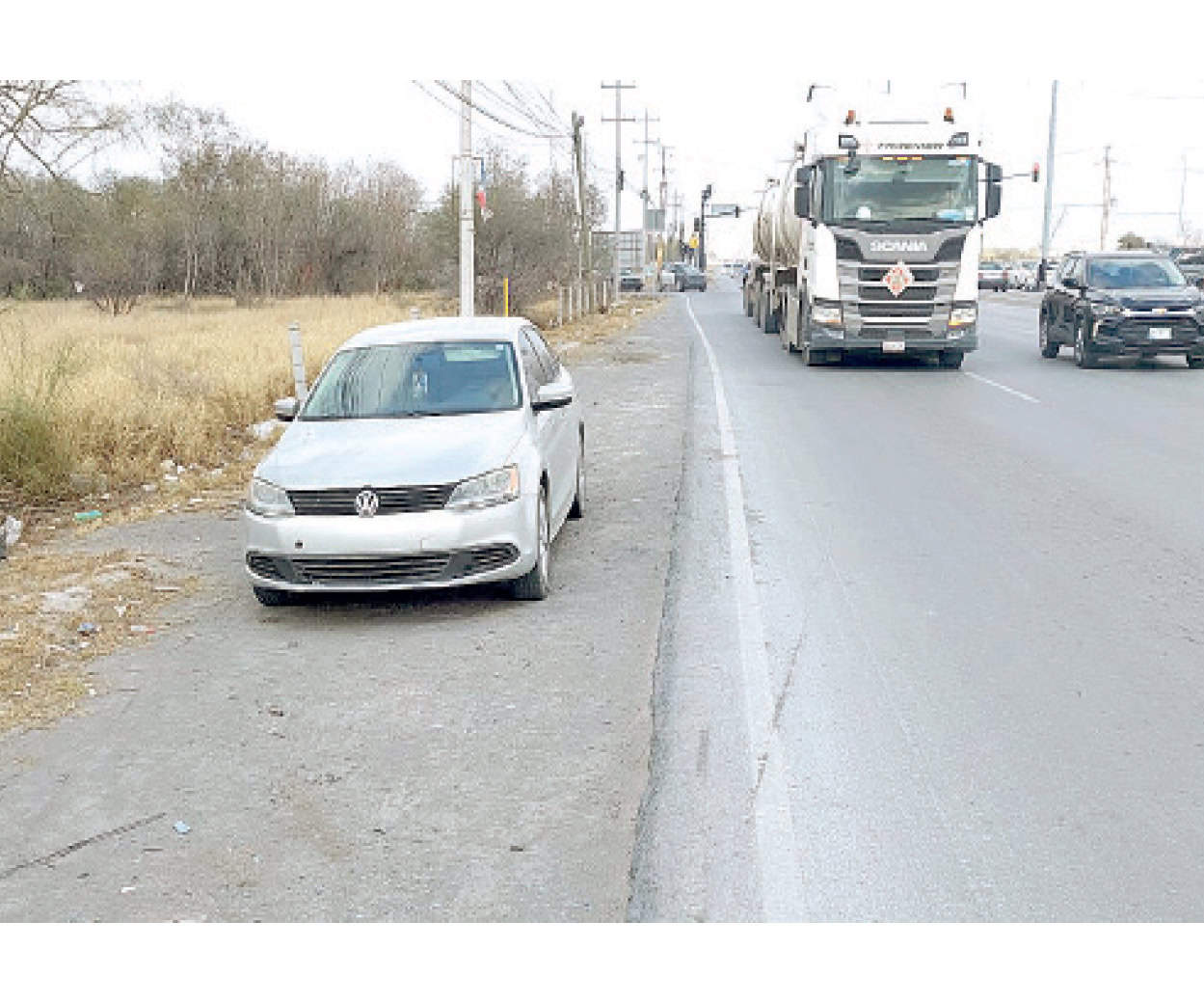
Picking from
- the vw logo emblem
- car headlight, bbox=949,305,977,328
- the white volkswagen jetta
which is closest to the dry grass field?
the white volkswagen jetta

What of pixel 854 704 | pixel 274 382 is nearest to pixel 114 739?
pixel 854 704

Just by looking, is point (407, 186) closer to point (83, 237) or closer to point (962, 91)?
point (83, 237)

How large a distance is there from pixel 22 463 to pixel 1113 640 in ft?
29.2

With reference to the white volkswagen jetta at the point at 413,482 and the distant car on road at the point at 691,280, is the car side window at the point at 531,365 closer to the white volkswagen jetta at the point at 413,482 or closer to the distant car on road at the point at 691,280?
the white volkswagen jetta at the point at 413,482

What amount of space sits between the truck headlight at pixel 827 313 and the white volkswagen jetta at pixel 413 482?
12863 millimetres

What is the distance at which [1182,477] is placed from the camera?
10.9 metres

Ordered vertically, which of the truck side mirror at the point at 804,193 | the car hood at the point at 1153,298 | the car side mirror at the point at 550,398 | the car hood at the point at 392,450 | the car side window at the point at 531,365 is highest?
the truck side mirror at the point at 804,193

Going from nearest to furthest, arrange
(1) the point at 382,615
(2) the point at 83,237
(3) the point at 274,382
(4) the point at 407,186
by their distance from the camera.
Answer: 1. (1) the point at 382,615
2. (3) the point at 274,382
3. (2) the point at 83,237
4. (4) the point at 407,186

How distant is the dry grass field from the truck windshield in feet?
28.0

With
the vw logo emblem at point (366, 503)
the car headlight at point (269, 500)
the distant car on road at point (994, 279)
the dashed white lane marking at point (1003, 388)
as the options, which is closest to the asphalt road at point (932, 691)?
the vw logo emblem at point (366, 503)

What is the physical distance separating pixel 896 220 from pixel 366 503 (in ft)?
48.8

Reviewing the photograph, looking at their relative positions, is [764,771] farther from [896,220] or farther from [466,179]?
[466,179]

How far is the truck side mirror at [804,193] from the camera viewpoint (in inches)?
798

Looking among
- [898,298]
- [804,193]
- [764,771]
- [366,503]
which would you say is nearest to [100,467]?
[366,503]
